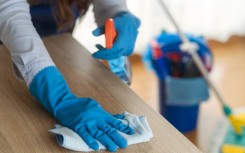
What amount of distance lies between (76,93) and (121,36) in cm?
19

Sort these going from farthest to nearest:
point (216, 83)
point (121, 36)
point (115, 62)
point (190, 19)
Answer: point (190, 19) < point (216, 83) < point (115, 62) < point (121, 36)

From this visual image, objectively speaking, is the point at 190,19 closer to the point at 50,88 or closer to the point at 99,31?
the point at 99,31

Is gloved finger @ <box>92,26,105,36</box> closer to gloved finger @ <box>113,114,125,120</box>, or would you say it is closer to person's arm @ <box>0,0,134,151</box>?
person's arm @ <box>0,0,134,151</box>

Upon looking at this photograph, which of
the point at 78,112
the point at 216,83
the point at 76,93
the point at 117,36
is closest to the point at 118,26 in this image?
the point at 117,36

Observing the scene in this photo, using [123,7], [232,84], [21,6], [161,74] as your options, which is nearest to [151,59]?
[161,74]

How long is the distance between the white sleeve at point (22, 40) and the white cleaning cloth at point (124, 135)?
0.51 feet

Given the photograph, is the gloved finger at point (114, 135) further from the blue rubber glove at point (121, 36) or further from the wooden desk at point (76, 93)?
the blue rubber glove at point (121, 36)

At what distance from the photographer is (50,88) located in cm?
101

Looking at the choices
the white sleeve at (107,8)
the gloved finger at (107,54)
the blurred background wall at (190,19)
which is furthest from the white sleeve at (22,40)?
the blurred background wall at (190,19)

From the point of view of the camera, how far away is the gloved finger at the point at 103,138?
0.92 meters

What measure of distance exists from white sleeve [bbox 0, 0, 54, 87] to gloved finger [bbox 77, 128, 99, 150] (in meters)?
0.19

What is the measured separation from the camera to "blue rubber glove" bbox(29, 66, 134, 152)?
0.93m

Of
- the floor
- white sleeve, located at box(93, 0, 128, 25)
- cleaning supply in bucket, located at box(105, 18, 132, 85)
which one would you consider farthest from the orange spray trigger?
the floor

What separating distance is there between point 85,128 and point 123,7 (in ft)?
1.51
